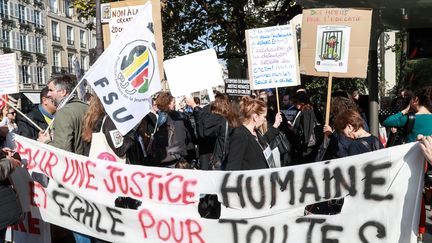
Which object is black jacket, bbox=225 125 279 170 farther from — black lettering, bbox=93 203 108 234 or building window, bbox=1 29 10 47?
building window, bbox=1 29 10 47

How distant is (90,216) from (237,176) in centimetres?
140

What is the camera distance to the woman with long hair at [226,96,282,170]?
4.31 metres

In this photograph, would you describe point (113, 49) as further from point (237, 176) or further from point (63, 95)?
point (237, 176)

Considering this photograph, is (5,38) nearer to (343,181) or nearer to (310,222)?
(310,222)

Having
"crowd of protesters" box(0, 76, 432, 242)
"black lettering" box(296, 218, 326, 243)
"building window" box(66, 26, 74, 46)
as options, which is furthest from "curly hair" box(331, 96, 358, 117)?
"building window" box(66, 26, 74, 46)

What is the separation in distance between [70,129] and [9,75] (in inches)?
80.0

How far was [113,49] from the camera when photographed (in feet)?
13.8

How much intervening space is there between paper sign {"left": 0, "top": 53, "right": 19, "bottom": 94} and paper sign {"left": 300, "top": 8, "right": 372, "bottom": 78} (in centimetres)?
345

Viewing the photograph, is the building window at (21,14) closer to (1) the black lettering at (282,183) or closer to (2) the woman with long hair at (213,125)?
(2) the woman with long hair at (213,125)

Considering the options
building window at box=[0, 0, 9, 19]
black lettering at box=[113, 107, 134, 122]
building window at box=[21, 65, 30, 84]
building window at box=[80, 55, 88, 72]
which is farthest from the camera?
building window at box=[80, 55, 88, 72]

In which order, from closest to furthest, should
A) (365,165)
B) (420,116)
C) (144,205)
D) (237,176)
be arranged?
(365,165) < (237,176) < (144,205) < (420,116)

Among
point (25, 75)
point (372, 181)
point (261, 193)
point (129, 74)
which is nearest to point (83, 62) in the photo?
point (25, 75)

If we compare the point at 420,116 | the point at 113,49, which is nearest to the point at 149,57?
the point at 113,49

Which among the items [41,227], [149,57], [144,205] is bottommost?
[41,227]
